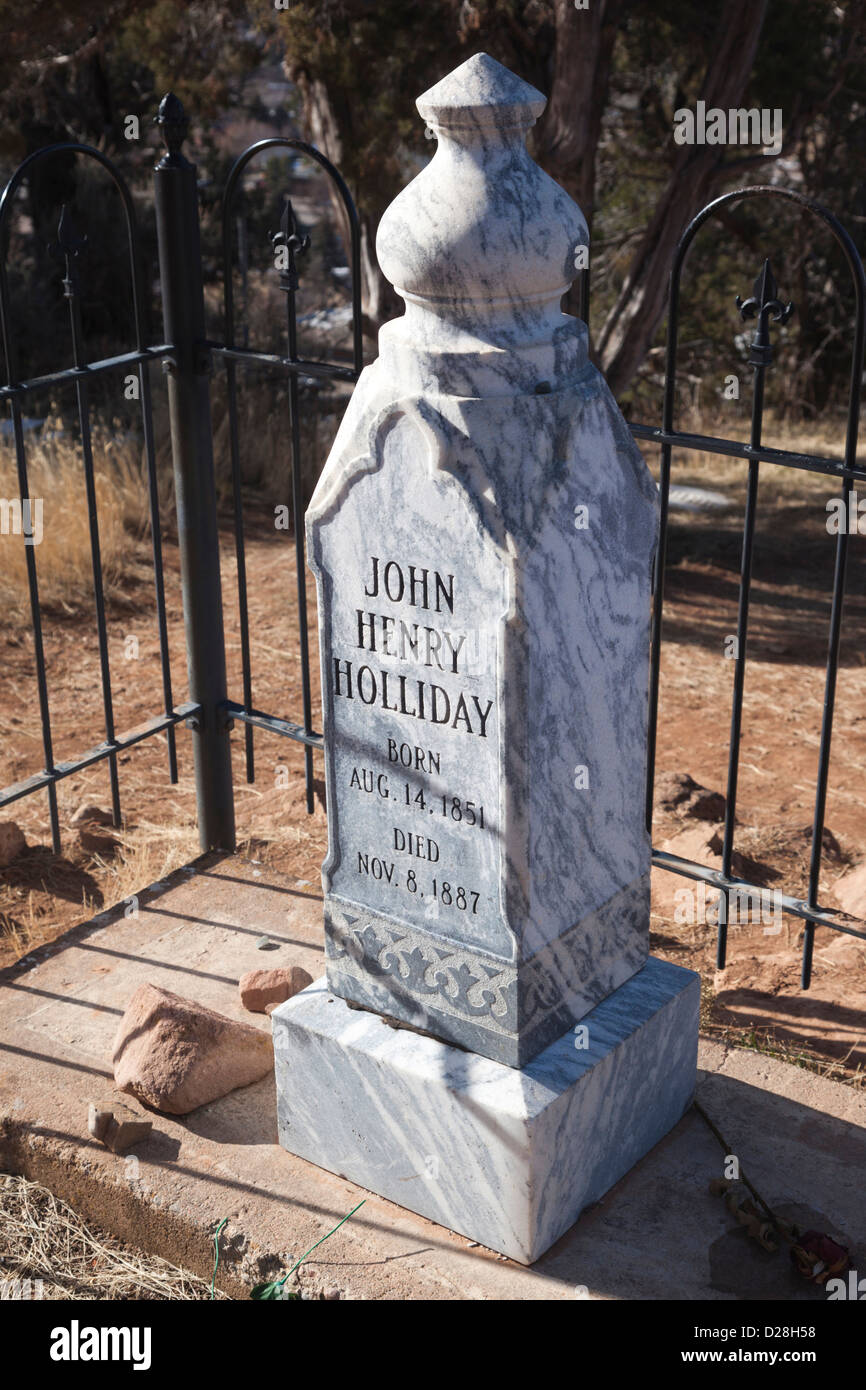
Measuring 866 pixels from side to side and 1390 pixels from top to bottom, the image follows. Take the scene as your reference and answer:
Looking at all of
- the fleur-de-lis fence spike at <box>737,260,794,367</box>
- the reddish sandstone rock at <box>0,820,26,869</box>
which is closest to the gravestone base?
the fleur-de-lis fence spike at <box>737,260,794,367</box>

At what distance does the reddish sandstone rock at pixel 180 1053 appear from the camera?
2.99 metres

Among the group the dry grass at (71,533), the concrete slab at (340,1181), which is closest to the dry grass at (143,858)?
the concrete slab at (340,1181)

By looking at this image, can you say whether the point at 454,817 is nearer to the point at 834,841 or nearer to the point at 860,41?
the point at 834,841

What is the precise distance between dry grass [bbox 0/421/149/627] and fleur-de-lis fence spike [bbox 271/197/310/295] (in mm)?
3710

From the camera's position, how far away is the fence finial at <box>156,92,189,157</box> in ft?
11.4

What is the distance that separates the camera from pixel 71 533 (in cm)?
700

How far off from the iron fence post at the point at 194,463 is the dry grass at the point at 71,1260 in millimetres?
1316

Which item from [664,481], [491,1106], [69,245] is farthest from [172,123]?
[491,1106]

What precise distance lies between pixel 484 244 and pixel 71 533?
5073mm

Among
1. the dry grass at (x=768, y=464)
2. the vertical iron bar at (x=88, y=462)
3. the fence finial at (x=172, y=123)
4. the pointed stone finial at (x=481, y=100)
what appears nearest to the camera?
the pointed stone finial at (x=481, y=100)

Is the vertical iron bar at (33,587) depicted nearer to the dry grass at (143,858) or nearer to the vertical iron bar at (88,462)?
the vertical iron bar at (88,462)

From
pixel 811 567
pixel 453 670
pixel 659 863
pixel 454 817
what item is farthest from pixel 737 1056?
pixel 811 567

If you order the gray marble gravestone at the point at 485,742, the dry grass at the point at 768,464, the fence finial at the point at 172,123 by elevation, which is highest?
the fence finial at the point at 172,123

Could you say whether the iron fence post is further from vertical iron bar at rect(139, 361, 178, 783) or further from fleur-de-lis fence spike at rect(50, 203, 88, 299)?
fleur-de-lis fence spike at rect(50, 203, 88, 299)
